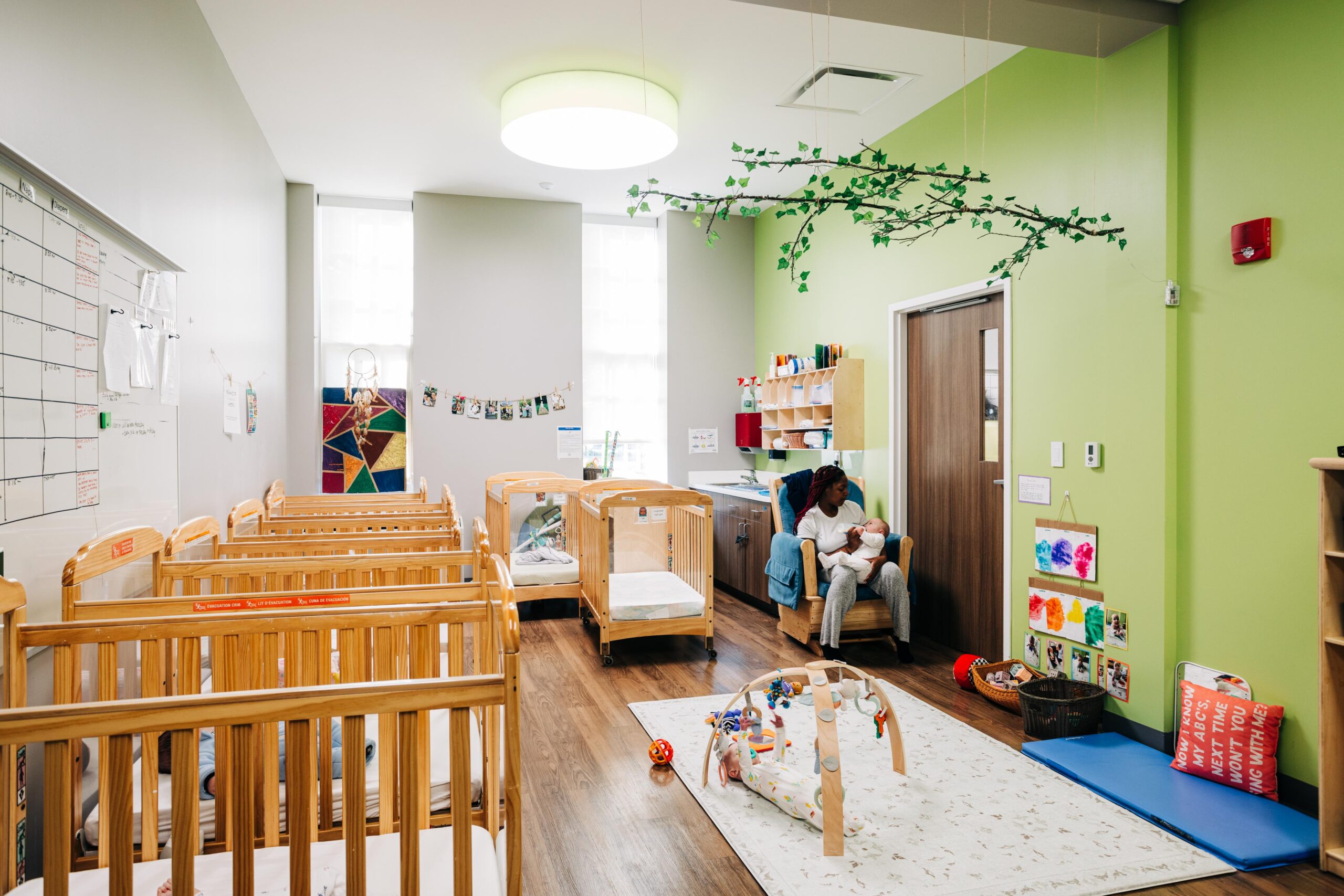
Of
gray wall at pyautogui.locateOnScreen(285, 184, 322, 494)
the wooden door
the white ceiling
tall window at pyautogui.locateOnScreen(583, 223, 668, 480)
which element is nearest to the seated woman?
the wooden door

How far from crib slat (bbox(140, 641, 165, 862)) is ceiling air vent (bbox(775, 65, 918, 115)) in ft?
11.5

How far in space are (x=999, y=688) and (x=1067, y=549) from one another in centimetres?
65

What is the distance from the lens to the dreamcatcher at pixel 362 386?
5738mm

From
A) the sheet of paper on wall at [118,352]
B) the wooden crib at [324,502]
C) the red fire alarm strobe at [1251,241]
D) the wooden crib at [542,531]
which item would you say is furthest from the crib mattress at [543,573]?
the red fire alarm strobe at [1251,241]

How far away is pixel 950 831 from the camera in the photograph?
228cm

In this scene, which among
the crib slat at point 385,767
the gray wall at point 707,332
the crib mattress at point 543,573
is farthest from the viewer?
the gray wall at point 707,332

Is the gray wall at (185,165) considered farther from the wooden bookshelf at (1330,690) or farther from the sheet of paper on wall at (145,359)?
the wooden bookshelf at (1330,690)

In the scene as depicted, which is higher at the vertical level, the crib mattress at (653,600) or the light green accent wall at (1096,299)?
the light green accent wall at (1096,299)

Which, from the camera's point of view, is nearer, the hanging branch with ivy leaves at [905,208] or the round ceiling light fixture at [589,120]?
the hanging branch with ivy leaves at [905,208]

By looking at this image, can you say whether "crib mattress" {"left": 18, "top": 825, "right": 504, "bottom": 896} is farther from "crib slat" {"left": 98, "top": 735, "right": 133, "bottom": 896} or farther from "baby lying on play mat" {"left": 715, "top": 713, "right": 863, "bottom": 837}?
"baby lying on play mat" {"left": 715, "top": 713, "right": 863, "bottom": 837}

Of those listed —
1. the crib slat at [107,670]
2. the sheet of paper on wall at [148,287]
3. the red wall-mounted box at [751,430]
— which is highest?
the sheet of paper on wall at [148,287]

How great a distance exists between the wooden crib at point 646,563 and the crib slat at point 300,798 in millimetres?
2758

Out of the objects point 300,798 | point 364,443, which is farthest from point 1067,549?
point 364,443

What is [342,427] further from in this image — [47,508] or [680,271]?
[47,508]
